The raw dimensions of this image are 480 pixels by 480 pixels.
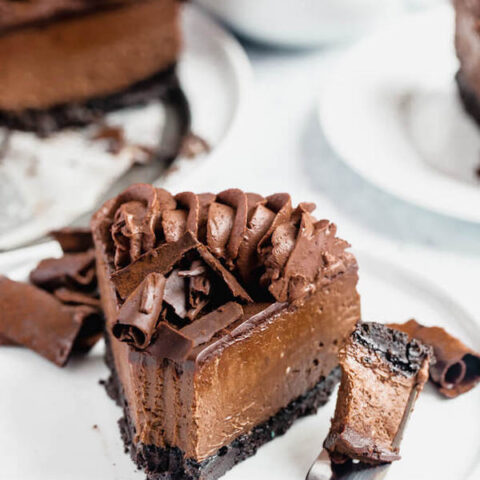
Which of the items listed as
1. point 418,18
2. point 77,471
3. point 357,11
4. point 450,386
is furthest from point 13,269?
point 418,18

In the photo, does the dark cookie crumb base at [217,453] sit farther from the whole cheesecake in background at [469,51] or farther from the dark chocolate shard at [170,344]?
the whole cheesecake in background at [469,51]

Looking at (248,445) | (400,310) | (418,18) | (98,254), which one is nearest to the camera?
(248,445)

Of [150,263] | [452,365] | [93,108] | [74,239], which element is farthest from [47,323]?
[93,108]

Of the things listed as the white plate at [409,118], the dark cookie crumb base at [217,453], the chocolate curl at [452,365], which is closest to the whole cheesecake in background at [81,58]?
the white plate at [409,118]

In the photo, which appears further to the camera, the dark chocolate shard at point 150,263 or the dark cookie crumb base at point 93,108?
the dark cookie crumb base at point 93,108

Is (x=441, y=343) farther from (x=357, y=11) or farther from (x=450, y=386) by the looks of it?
(x=357, y=11)

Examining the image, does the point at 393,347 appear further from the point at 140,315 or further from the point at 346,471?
the point at 140,315
